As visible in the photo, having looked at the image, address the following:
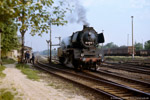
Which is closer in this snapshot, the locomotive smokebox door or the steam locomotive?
the steam locomotive

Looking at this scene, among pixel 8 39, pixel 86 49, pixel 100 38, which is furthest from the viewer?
pixel 8 39

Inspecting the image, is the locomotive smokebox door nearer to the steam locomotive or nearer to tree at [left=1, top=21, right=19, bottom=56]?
the steam locomotive

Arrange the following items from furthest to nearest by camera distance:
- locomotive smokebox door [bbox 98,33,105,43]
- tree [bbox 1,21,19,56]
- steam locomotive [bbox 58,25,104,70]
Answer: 1. tree [bbox 1,21,19,56]
2. locomotive smokebox door [bbox 98,33,105,43]
3. steam locomotive [bbox 58,25,104,70]

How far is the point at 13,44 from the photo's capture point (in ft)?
91.1

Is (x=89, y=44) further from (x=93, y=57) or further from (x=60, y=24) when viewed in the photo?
(x=60, y=24)

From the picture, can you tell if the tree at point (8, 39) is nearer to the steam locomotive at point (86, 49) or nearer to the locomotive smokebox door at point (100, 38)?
the steam locomotive at point (86, 49)

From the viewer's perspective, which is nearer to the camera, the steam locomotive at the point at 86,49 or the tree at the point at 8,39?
the steam locomotive at the point at 86,49

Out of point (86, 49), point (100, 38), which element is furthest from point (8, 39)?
point (100, 38)

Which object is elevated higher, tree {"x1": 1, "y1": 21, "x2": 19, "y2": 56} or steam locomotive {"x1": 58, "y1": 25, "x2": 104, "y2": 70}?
tree {"x1": 1, "y1": 21, "x2": 19, "y2": 56}

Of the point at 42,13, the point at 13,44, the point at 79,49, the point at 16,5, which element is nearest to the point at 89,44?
the point at 79,49

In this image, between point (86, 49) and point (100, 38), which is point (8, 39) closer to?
point (86, 49)

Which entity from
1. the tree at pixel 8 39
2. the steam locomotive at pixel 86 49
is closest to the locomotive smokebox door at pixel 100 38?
the steam locomotive at pixel 86 49

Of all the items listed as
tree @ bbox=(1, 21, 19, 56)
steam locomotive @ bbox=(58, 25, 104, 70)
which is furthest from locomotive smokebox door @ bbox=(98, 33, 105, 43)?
tree @ bbox=(1, 21, 19, 56)

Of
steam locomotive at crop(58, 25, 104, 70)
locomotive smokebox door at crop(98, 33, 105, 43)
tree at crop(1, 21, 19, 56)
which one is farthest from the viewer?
tree at crop(1, 21, 19, 56)
